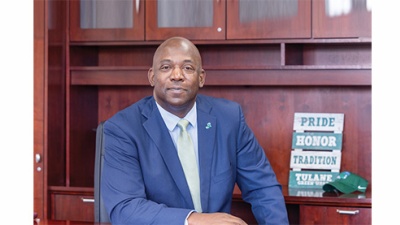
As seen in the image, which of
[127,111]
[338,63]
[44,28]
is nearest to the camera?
[127,111]

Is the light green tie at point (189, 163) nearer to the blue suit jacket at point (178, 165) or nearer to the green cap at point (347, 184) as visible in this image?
the blue suit jacket at point (178, 165)

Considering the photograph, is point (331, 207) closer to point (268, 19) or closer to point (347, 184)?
point (347, 184)

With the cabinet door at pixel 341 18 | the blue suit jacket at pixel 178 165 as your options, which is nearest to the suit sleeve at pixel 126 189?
the blue suit jacket at pixel 178 165

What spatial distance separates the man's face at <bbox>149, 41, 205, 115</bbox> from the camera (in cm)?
203

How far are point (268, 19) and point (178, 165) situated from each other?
58.7 inches

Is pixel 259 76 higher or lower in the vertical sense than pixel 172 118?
higher

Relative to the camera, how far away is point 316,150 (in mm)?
3420

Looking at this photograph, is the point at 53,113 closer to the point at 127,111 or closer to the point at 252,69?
the point at 252,69

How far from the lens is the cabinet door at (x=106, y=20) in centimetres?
341

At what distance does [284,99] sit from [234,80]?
418mm

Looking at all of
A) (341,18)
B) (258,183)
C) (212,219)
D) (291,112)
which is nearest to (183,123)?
(258,183)

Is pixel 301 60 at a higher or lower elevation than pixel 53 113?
higher

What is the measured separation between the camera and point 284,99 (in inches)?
141
